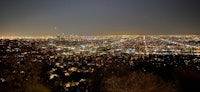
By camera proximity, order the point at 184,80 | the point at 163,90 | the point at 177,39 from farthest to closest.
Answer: the point at 177,39 → the point at 184,80 → the point at 163,90

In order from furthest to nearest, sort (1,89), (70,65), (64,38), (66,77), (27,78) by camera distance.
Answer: (64,38)
(70,65)
(66,77)
(27,78)
(1,89)

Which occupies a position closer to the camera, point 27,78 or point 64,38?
point 27,78

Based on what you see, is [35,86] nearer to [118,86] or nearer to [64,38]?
[118,86]

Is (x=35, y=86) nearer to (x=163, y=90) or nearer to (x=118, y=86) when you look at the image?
(x=118, y=86)

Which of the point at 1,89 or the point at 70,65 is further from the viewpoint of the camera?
the point at 70,65

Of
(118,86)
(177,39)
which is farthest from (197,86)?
(177,39)

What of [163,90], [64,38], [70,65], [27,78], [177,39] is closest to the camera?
[163,90]

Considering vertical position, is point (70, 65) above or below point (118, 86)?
below

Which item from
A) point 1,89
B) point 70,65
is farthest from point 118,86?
point 70,65

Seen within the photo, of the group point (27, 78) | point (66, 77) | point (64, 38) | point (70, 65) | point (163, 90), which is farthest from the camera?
point (64, 38)
